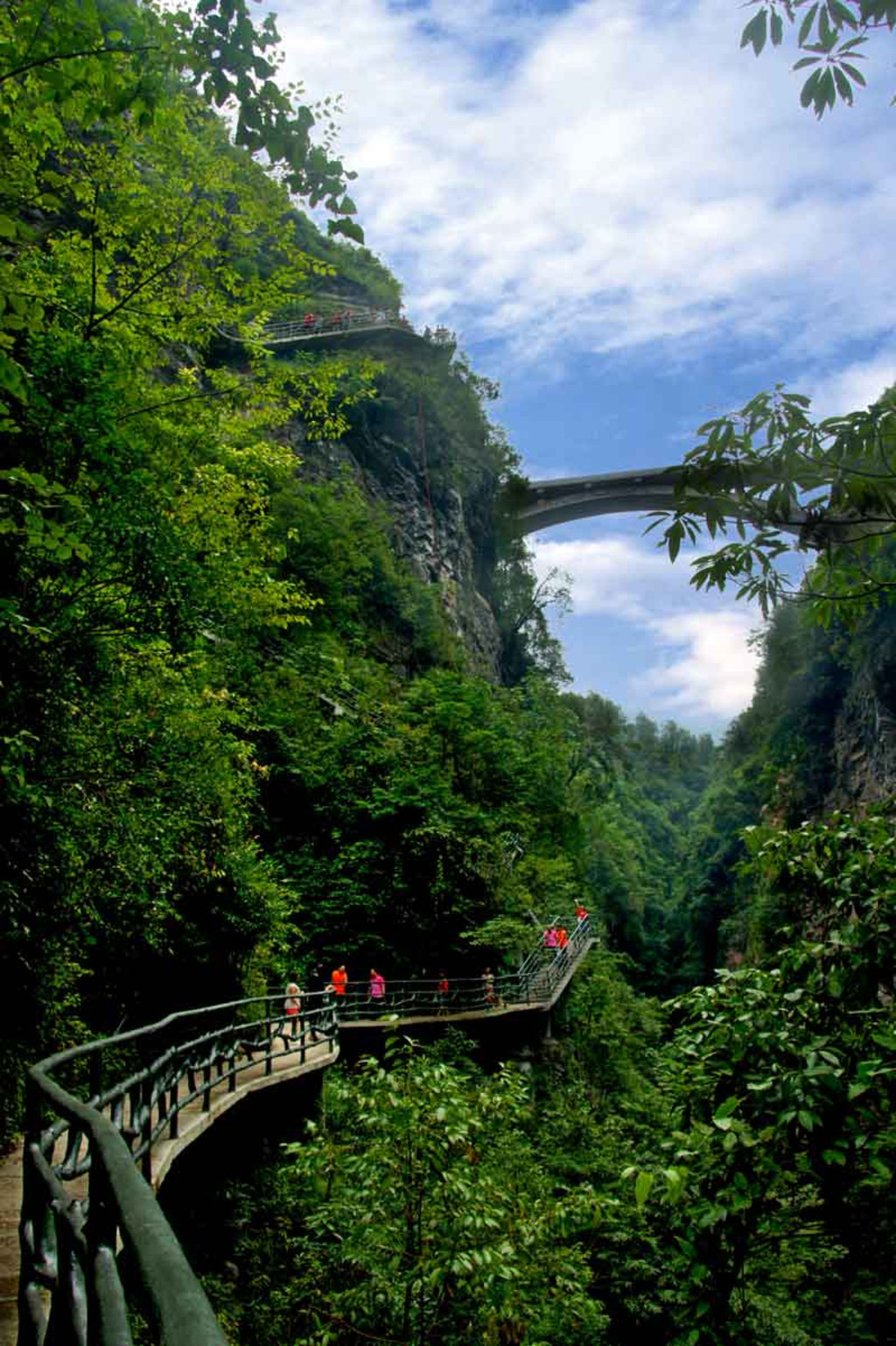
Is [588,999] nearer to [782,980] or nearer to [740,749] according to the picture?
[782,980]

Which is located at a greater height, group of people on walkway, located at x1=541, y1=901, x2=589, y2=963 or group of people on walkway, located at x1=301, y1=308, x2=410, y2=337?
group of people on walkway, located at x1=301, y1=308, x2=410, y2=337

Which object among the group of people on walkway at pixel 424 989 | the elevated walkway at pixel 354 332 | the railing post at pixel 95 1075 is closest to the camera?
the railing post at pixel 95 1075

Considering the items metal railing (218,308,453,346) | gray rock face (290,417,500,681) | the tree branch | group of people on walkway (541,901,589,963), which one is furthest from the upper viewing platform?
the tree branch

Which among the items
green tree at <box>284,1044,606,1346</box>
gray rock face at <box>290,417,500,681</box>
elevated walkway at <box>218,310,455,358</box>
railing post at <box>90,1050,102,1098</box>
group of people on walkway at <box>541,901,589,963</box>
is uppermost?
elevated walkway at <box>218,310,455,358</box>

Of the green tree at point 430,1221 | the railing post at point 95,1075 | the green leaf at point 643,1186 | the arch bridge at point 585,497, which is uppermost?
the arch bridge at point 585,497

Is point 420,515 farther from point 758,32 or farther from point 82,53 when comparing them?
point 758,32

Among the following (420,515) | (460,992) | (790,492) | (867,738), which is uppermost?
(420,515)

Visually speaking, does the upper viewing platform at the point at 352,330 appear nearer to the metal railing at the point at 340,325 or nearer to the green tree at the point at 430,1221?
the metal railing at the point at 340,325

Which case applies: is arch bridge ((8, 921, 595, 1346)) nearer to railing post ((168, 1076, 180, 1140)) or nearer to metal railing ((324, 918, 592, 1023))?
railing post ((168, 1076, 180, 1140))

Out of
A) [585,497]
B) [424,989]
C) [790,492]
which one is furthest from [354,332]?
[790,492]

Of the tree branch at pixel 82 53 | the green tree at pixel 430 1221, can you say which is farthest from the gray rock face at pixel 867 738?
the tree branch at pixel 82 53

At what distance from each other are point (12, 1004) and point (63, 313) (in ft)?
19.5

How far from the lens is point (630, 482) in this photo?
4362 centimetres

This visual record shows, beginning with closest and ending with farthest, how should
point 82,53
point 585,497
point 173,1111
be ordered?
point 82,53 < point 173,1111 < point 585,497
